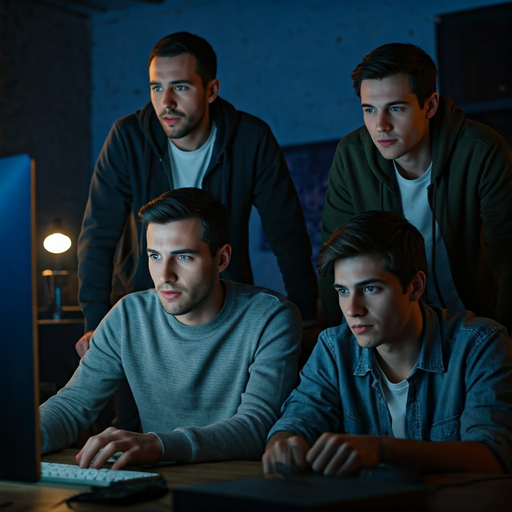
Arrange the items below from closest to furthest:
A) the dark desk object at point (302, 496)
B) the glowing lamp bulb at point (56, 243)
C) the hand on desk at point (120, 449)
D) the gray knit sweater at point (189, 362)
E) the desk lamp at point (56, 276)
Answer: the dark desk object at point (302, 496), the hand on desk at point (120, 449), the gray knit sweater at point (189, 362), the desk lamp at point (56, 276), the glowing lamp bulb at point (56, 243)

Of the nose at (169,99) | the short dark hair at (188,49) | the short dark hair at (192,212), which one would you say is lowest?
the short dark hair at (192,212)

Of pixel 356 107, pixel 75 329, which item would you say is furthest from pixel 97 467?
pixel 356 107

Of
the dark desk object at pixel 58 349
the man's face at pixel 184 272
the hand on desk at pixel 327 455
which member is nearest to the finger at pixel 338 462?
the hand on desk at pixel 327 455

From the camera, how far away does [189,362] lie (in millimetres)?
2035

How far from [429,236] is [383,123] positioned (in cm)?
36

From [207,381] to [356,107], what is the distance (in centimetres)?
273

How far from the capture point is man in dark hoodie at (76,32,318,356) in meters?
2.52

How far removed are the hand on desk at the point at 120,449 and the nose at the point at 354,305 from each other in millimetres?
494

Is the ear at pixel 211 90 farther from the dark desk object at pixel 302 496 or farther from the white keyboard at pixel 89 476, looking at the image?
the dark desk object at pixel 302 496

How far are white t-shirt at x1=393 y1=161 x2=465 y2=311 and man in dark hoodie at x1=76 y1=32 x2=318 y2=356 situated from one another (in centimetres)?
40

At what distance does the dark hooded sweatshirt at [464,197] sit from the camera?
2213mm

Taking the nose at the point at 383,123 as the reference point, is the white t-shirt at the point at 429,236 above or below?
below

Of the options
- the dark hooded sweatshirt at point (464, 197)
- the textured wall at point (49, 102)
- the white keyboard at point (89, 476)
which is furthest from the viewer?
the textured wall at point (49, 102)

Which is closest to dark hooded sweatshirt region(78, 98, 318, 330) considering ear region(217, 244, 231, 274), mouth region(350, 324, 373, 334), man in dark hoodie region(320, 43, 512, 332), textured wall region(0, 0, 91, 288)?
man in dark hoodie region(320, 43, 512, 332)
